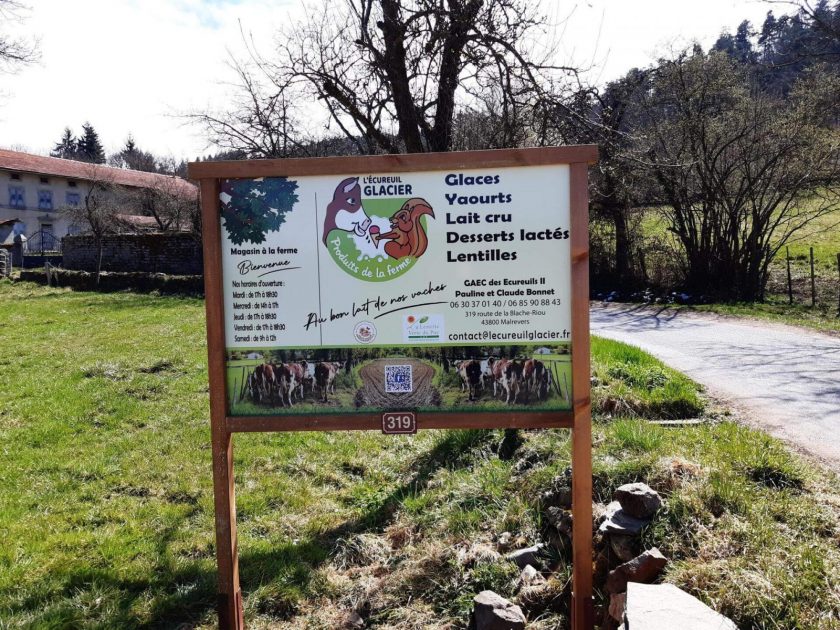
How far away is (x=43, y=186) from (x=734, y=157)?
51.6 metres

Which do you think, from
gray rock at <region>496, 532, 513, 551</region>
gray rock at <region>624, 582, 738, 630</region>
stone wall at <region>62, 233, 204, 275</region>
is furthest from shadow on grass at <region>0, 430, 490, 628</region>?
stone wall at <region>62, 233, 204, 275</region>

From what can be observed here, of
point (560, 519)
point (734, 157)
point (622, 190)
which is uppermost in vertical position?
point (734, 157)

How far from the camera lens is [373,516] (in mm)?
4621

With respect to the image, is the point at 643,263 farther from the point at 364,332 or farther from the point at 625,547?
the point at 364,332

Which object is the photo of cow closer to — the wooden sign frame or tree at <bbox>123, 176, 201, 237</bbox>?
the wooden sign frame

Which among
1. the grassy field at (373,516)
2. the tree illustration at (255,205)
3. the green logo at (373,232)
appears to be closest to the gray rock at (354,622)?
the grassy field at (373,516)

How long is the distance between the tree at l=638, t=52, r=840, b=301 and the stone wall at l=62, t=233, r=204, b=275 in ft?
59.0

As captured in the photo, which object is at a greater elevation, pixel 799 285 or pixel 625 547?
pixel 799 285

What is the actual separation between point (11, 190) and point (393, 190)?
182 ft

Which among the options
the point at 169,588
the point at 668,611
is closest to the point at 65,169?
the point at 169,588

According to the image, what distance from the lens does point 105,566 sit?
3820 millimetres

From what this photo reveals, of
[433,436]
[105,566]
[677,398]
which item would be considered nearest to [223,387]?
[105,566]

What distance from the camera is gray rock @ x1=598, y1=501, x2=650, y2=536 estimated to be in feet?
10.8

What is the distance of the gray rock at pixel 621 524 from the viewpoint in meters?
3.29
